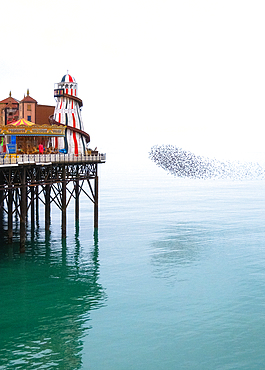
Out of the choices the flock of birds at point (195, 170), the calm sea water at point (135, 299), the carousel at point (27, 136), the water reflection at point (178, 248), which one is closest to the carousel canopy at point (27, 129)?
the carousel at point (27, 136)

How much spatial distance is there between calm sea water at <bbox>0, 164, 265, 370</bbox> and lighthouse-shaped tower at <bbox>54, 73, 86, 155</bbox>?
8972 millimetres

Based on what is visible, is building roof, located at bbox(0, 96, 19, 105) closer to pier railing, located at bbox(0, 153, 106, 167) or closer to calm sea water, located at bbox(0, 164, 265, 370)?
pier railing, located at bbox(0, 153, 106, 167)

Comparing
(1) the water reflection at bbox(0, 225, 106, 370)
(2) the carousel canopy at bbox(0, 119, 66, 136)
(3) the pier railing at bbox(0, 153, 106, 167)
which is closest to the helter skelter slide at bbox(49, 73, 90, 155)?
(3) the pier railing at bbox(0, 153, 106, 167)

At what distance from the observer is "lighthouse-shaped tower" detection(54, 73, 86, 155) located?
4947 centimetres

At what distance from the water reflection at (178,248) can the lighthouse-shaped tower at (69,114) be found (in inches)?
531

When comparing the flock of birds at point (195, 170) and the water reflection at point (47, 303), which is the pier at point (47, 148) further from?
the flock of birds at point (195, 170)

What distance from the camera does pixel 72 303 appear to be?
86.6 ft

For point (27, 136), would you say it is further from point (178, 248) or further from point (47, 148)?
point (178, 248)

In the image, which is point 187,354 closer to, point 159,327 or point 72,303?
point 159,327

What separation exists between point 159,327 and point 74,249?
59.2 ft

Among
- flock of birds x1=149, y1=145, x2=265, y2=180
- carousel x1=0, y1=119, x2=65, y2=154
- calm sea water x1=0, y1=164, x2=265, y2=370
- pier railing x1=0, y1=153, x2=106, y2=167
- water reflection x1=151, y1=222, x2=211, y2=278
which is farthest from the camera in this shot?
flock of birds x1=149, y1=145, x2=265, y2=180

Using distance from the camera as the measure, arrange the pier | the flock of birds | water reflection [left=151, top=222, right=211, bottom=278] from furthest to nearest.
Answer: the flock of birds < the pier < water reflection [left=151, top=222, right=211, bottom=278]

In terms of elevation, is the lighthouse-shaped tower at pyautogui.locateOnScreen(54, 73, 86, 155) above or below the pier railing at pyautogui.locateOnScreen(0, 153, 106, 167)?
above

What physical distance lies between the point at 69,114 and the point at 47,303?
1095 inches
